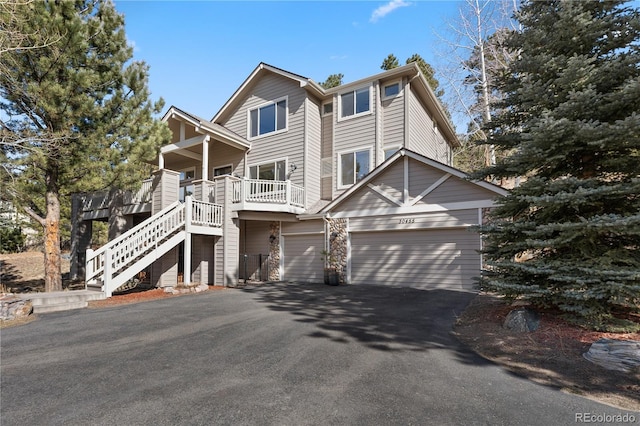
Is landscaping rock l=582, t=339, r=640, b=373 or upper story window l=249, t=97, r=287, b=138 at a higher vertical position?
upper story window l=249, t=97, r=287, b=138

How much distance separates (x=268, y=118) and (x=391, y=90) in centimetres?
596

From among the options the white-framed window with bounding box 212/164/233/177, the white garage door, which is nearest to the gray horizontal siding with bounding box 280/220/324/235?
the white garage door

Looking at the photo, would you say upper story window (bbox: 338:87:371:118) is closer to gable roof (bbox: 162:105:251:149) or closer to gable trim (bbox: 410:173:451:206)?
gable trim (bbox: 410:173:451:206)

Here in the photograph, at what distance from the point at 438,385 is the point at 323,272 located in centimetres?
916

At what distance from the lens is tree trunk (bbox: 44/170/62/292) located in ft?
30.6

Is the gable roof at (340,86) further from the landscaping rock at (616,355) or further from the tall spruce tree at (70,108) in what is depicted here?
the landscaping rock at (616,355)

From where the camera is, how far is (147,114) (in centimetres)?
991

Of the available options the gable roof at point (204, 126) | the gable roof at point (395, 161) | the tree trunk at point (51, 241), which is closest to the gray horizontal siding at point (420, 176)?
the gable roof at point (395, 161)

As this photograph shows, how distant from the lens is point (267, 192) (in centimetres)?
1234

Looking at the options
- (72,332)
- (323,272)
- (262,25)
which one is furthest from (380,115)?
(72,332)

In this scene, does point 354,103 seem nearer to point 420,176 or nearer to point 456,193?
point 420,176

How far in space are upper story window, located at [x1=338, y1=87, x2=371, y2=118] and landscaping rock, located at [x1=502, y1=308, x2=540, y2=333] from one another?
33.3 ft

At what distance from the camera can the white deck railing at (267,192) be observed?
38.6 feet

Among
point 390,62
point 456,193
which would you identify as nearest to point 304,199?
point 456,193
